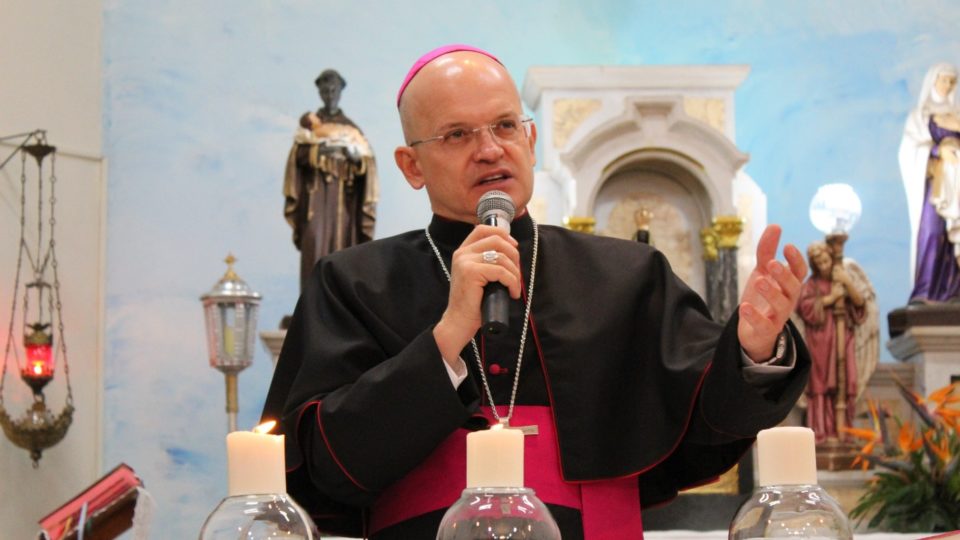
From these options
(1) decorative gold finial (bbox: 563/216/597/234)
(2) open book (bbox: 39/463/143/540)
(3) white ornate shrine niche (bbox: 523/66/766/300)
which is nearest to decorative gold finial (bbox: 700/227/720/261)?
(3) white ornate shrine niche (bbox: 523/66/766/300)

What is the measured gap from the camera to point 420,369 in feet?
7.57

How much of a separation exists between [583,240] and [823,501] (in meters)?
1.69

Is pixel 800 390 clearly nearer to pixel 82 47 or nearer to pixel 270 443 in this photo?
pixel 270 443

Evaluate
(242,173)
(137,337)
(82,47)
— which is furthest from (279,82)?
(137,337)

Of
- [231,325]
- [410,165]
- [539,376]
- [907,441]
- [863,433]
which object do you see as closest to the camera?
[539,376]

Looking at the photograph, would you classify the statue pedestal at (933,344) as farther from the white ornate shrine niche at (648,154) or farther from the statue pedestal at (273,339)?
the statue pedestal at (273,339)

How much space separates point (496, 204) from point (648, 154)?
22.9 ft

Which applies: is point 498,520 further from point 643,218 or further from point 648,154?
point 648,154

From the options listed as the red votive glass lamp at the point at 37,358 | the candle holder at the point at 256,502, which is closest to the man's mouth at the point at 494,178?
the candle holder at the point at 256,502

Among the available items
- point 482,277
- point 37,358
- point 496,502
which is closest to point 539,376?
point 482,277

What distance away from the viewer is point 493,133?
9.04 ft

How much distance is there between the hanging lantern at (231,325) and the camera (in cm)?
774

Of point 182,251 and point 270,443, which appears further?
point 182,251

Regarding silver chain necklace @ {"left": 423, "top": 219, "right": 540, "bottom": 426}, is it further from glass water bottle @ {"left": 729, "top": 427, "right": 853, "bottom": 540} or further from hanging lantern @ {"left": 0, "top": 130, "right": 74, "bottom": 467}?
hanging lantern @ {"left": 0, "top": 130, "right": 74, "bottom": 467}
